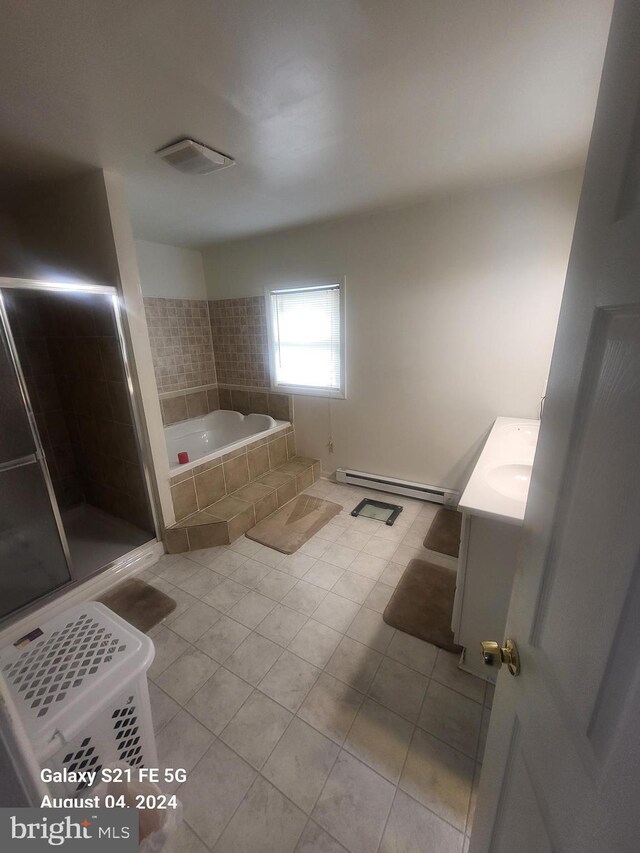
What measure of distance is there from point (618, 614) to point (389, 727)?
1366 millimetres

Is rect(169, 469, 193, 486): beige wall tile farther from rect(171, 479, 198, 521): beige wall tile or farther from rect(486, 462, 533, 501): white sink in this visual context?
rect(486, 462, 533, 501): white sink

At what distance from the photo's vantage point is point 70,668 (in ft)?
3.13

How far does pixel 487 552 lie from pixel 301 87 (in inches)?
75.0

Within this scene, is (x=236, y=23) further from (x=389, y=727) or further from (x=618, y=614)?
(x=389, y=727)

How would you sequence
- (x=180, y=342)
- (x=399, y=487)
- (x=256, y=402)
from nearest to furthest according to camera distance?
1. (x=399, y=487)
2. (x=180, y=342)
3. (x=256, y=402)

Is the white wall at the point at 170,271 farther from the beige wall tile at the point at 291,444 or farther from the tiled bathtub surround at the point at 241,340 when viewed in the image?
the beige wall tile at the point at 291,444

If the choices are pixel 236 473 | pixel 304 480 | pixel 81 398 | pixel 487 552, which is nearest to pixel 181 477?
pixel 236 473

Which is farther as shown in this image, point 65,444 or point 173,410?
point 173,410

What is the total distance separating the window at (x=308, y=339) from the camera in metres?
2.95

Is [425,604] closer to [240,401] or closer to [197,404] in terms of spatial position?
[240,401]

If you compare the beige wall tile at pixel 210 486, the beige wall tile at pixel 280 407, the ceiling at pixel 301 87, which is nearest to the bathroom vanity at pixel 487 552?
the ceiling at pixel 301 87

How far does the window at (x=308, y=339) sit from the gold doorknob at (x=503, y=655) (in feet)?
8.16

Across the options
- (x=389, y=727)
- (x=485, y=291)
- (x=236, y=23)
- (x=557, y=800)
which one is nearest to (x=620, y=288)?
(x=557, y=800)

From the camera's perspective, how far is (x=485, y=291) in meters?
2.28
